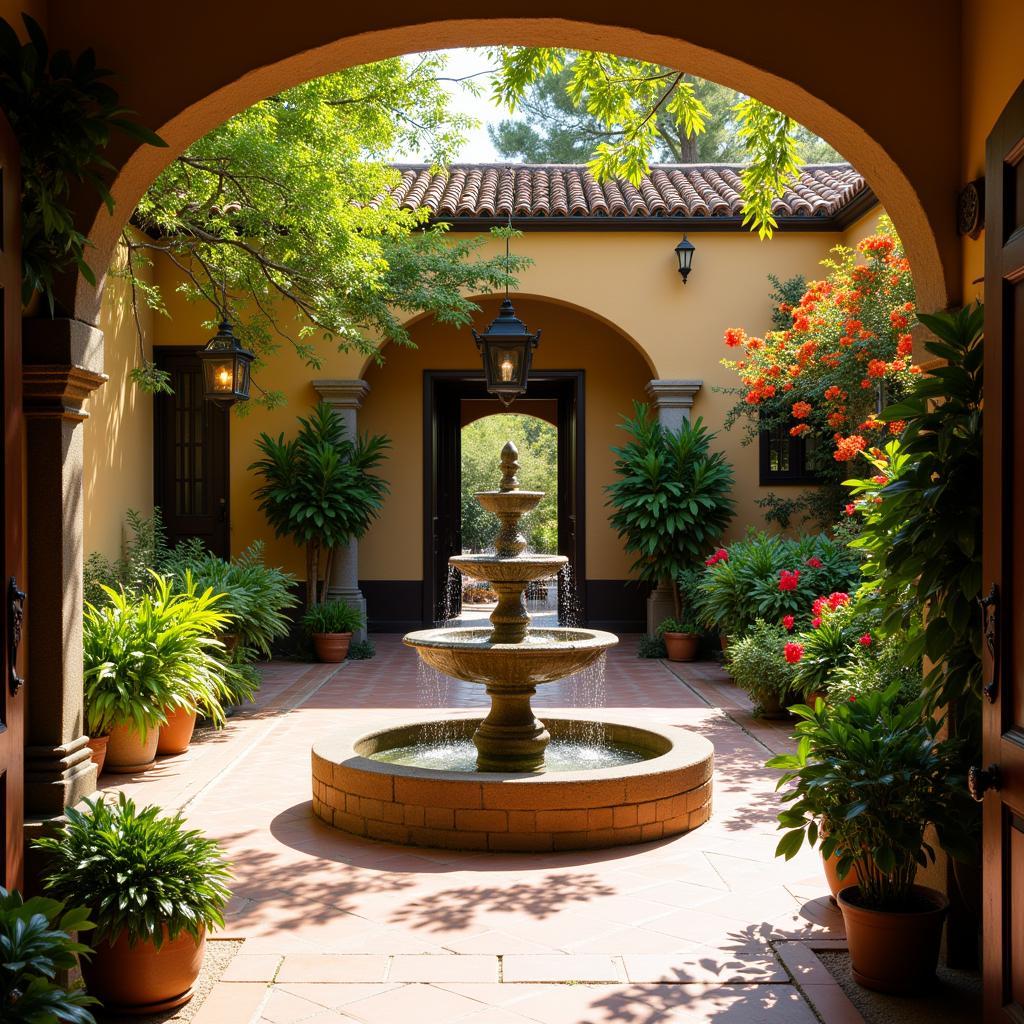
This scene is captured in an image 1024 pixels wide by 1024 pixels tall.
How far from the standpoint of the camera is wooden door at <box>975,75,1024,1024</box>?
289 centimetres

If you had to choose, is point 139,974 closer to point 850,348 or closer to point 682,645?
point 850,348

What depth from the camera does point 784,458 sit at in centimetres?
1358

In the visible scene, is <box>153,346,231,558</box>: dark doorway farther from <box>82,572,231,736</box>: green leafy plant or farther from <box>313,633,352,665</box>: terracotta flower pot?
<box>82,572,231,736</box>: green leafy plant

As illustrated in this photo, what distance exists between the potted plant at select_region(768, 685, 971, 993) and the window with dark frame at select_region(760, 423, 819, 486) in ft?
31.9

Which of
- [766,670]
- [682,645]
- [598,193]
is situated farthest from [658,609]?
[598,193]

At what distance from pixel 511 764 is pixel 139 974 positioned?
9.91 feet

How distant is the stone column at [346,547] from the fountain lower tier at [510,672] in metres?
6.61

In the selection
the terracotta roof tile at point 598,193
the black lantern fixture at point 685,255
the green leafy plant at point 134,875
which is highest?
the terracotta roof tile at point 598,193

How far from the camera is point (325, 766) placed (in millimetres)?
5875

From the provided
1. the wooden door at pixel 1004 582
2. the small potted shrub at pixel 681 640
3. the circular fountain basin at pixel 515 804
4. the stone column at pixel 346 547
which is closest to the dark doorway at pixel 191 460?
the stone column at pixel 346 547

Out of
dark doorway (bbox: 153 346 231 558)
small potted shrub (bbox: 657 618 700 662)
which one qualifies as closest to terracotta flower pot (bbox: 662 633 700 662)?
small potted shrub (bbox: 657 618 700 662)

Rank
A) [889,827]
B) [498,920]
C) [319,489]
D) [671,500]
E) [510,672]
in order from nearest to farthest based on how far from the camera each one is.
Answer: [889,827]
[498,920]
[510,672]
[319,489]
[671,500]

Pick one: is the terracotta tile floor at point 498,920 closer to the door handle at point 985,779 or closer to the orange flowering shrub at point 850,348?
the door handle at point 985,779

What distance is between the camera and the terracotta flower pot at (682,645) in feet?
40.0
